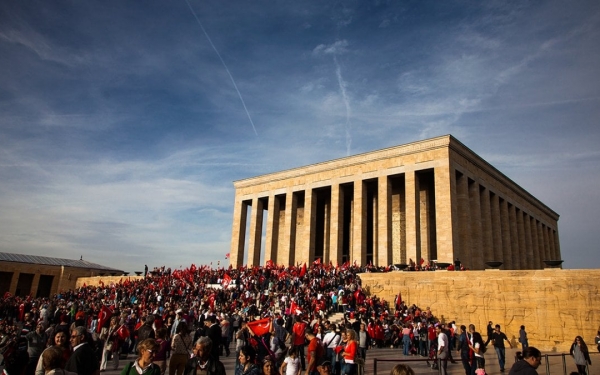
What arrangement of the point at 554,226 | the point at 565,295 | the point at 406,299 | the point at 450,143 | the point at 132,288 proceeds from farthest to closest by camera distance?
the point at 554,226, the point at 450,143, the point at 132,288, the point at 406,299, the point at 565,295

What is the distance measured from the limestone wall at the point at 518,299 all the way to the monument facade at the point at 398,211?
7.06 metres

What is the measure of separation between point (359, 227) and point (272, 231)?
9803 millimetres

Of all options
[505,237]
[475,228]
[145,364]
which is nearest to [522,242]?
[505,237]

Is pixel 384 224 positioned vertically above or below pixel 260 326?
above

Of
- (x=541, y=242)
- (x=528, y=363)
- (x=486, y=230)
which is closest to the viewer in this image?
(x=528, y=363)

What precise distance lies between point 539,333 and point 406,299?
6.37 metres

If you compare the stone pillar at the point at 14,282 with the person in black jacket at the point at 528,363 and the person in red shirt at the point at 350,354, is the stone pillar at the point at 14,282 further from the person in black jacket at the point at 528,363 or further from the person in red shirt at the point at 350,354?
the person in black jacket at the point at 528,363

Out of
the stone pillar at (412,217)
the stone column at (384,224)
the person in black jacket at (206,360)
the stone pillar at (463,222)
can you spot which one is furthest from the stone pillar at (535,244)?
the person in black jacket at (206,360)

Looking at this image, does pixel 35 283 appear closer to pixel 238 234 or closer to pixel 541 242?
pixel 238 234

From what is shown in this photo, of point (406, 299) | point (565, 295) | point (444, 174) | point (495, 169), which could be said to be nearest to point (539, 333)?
point (565, 295)

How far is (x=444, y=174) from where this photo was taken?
30625 mm

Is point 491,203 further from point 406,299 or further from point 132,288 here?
point 132,288

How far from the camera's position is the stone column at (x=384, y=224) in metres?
31.9

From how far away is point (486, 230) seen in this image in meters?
34.8
